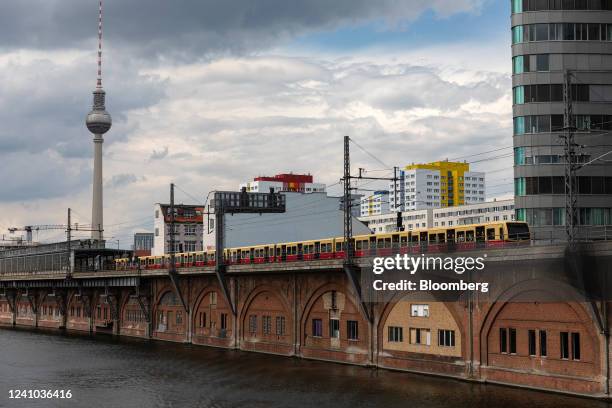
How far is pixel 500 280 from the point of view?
61.3 meters

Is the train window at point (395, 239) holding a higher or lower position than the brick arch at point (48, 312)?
higher

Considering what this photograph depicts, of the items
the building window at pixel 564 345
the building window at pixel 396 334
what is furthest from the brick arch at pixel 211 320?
the building window at pixel 564 345

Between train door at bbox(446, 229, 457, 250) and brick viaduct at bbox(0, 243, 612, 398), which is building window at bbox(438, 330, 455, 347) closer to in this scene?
brick viaduct at bbox(0, 243, 612, 398)

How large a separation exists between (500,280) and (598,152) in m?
32.0

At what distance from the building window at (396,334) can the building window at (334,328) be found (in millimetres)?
7134

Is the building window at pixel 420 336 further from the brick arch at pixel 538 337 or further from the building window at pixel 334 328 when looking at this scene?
the building window at pixel 334 328

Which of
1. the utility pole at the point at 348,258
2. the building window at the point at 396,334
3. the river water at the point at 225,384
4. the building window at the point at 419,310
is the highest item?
the utility pole at the point at 348,258

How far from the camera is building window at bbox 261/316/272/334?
87562 millimetres

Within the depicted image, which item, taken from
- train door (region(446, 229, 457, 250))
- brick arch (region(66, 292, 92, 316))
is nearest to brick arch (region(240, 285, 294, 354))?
train door (region(446, 229, 457, 250))

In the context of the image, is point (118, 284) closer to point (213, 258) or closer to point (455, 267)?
A: point (213, 258)

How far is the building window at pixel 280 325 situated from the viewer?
85562mm

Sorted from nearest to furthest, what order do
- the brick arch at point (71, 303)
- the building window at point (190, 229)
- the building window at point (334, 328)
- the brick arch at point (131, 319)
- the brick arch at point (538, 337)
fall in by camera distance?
the brick arch at point (538, 337)
the building window at point (334, 328)
the brick arch at point (131, 319)
the brick arch at point (71, 303)
the building window at point (190, 229)

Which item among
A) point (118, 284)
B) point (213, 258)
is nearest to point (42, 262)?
point (118, 284)

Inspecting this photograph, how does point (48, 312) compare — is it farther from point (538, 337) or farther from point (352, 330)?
point (538, 337)
